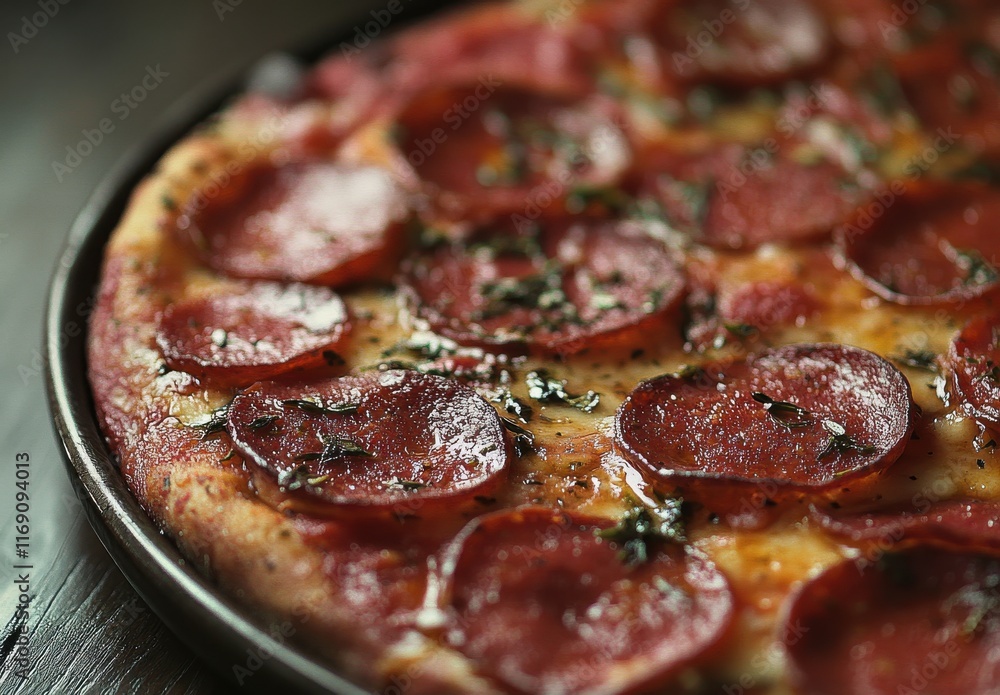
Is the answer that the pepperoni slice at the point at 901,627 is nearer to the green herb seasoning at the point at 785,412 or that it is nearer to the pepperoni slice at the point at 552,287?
the green herb seasoning at the point at 785,412

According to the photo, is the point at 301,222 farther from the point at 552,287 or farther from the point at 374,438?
the point at 374,438

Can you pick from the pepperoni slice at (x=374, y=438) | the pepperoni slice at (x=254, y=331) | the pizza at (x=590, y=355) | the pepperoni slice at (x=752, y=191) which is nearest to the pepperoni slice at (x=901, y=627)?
the pizza at (x=590, y=355)

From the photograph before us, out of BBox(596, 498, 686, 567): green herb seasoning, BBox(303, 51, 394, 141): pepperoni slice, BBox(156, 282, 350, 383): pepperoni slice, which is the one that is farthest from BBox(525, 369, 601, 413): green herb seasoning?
BBox(303, 51, 394, 141): pepperoni slice

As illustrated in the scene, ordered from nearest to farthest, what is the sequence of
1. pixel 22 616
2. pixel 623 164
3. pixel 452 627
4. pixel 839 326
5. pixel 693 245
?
pixel 452 627 < pixel 22 616 < pixel 839 326 < pixel 693 245 < pixel 623 164

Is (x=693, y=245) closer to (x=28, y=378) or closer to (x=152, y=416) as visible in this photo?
(x=152, y=416)

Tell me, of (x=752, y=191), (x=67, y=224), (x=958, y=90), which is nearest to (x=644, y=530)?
(x=752, y=191)

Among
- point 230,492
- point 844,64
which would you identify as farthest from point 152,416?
point 844,64
